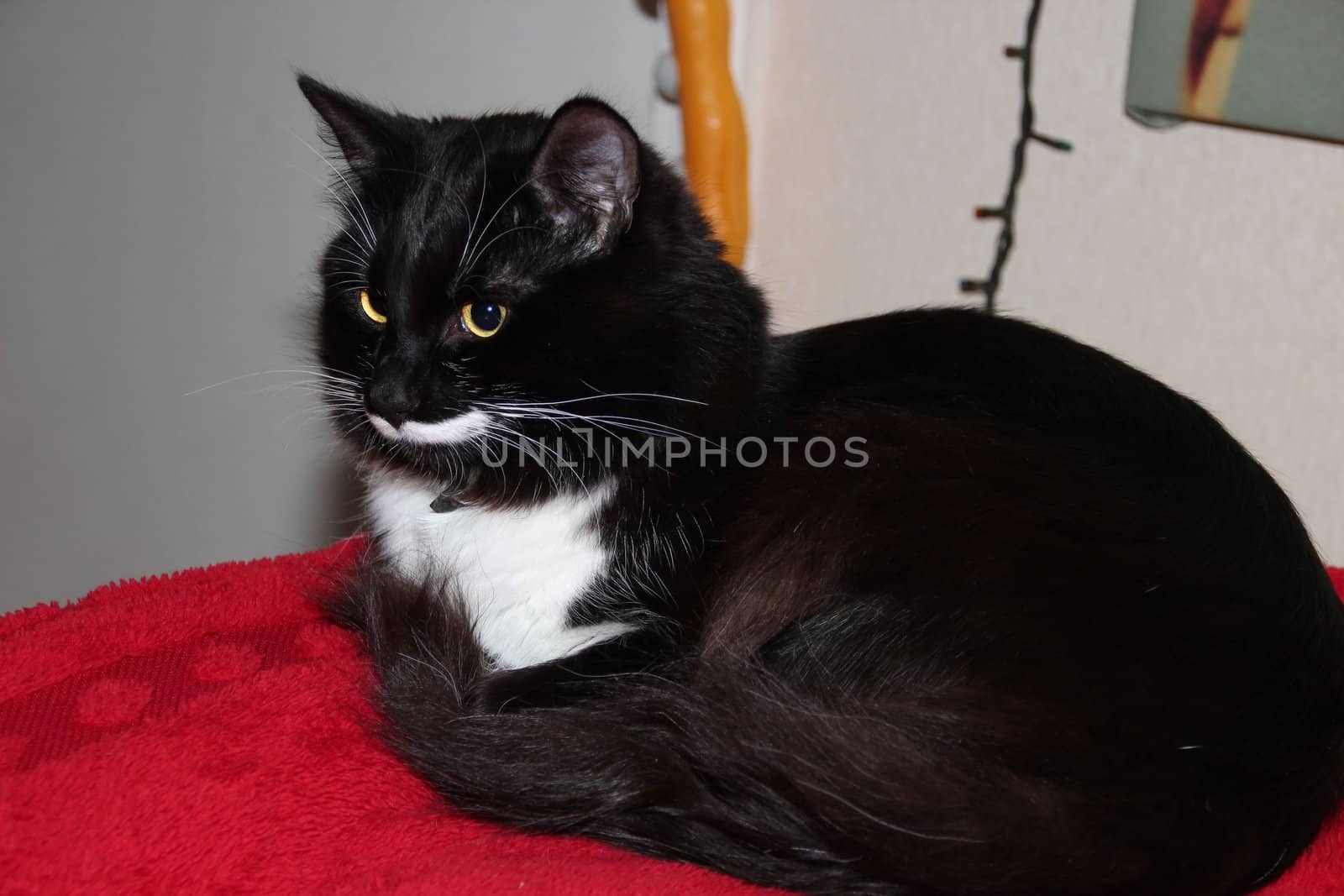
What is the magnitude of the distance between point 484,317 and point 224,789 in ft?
1.50

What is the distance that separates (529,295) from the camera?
1032mm

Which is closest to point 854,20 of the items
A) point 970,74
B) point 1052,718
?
point 970,74

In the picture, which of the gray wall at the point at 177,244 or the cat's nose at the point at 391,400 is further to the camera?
the gray wall at the point at 177,244

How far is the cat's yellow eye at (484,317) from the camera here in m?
1.03

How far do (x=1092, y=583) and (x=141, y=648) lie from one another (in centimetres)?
94

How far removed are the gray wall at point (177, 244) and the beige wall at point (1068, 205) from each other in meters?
0.31

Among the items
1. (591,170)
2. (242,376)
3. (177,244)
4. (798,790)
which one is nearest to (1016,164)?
(591,170)

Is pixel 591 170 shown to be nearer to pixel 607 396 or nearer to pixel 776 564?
pixel 607 396

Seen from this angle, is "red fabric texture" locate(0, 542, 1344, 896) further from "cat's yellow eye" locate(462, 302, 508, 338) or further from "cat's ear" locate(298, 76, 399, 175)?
"cat's ear" locate(298, 76, 399, 175)

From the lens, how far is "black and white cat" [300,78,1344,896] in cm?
81

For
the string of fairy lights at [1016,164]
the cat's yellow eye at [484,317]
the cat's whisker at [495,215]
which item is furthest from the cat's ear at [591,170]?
the string of fairy lights at [1016,164]

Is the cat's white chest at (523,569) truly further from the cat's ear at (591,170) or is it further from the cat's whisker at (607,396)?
the cat's ear at (591,170)

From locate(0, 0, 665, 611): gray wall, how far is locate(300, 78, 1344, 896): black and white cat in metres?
0.91

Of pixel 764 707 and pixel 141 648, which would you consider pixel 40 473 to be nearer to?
pixel 141 648
